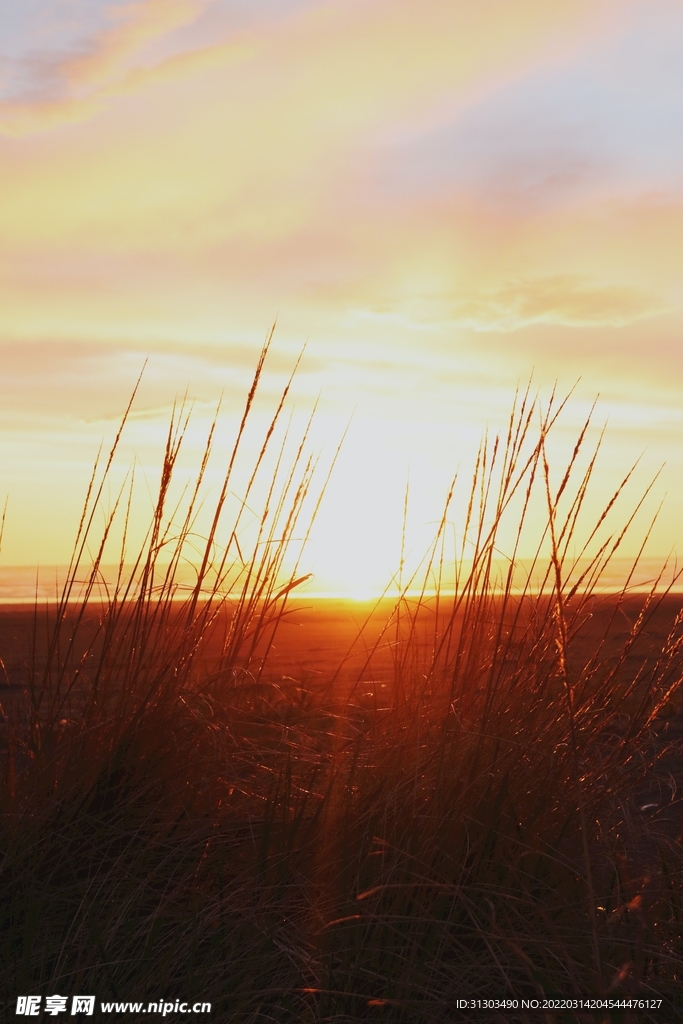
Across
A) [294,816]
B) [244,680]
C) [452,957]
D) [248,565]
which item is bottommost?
[452,957]

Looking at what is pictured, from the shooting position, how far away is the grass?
5.90 ft

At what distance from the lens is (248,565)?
113 inches

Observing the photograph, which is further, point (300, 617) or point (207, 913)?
point (300, 617)

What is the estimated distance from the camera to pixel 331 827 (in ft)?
7.20

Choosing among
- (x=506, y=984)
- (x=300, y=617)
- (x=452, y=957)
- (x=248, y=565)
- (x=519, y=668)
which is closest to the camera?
(x=506, y=984)

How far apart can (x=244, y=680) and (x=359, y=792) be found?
0.55 m

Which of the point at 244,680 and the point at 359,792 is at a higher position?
the point at 244,680

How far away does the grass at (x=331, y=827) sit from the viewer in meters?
1.80

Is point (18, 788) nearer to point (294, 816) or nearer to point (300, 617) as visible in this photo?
point (294, 816)

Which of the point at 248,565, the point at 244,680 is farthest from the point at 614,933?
the point at 248,565

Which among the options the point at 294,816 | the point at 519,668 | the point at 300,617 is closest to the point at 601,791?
the point at 519,668

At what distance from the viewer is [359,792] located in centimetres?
232

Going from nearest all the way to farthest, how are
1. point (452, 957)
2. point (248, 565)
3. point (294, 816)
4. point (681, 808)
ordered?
point (452, 957), point (294, 816), point (248, 565), point (681, 808)

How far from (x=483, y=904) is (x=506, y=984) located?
28 centimetres
